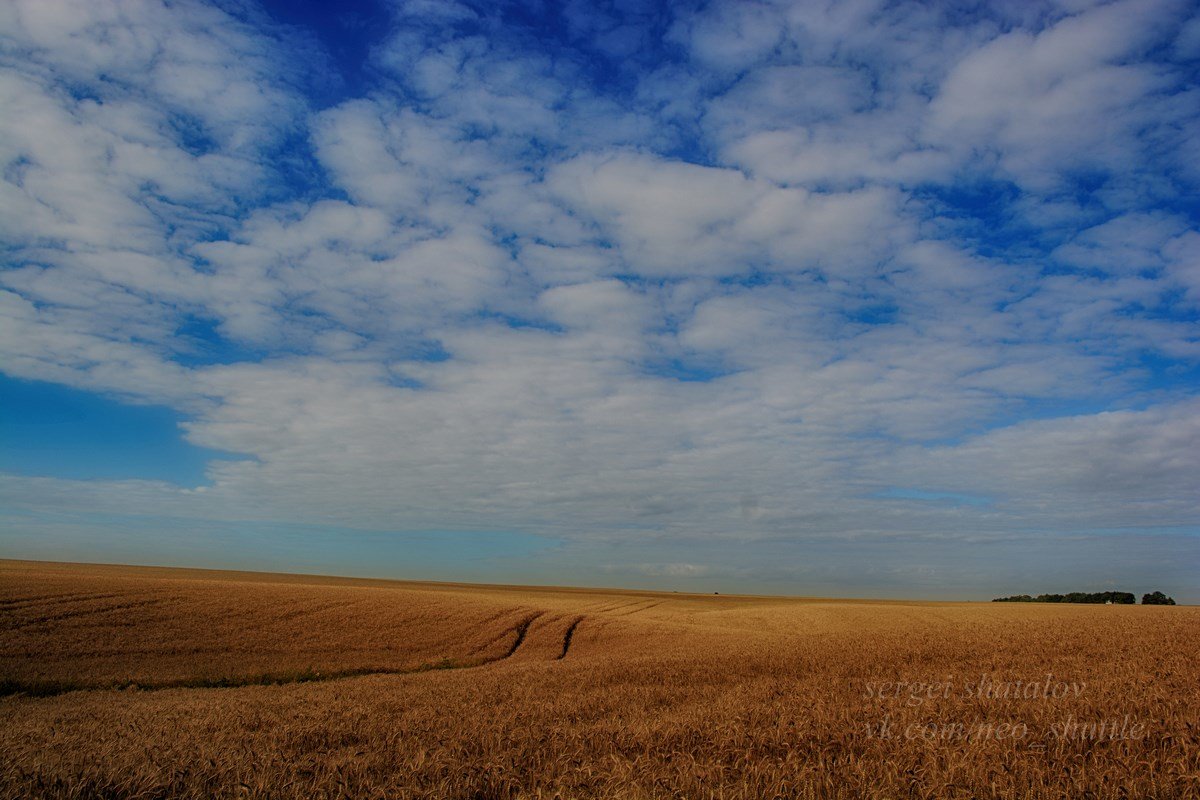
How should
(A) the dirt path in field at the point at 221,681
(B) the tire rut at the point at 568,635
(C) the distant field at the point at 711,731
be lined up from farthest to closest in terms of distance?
(B) the tire rut at the point at 568,635 < (A) the dirt path in field at the point at 221,681 < (C) the distant field at the point at 711,731

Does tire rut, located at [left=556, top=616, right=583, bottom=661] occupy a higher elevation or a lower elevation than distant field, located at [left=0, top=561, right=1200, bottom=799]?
lower

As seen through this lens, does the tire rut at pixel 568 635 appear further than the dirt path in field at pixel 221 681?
Yes

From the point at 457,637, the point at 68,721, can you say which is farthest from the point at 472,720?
the point at 457,637

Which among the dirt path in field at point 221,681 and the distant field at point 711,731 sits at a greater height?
the distant field at point 711,731

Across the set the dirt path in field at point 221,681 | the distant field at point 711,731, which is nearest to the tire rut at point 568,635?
the dirt path in field at point 221,681

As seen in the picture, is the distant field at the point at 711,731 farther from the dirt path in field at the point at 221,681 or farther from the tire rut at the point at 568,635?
the tire rut at the point at 568,635

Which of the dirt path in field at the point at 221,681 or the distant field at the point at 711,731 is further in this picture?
the dirt path in field at the point at 221,681

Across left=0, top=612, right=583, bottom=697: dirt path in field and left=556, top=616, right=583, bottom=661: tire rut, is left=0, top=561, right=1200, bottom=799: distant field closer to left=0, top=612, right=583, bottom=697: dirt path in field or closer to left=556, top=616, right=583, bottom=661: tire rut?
left=0, top=612, right=583, bottom=697: dirt path in field

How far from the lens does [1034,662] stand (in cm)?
1213

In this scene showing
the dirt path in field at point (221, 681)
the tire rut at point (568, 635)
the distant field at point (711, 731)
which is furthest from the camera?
the tire rut at point (568, 635)

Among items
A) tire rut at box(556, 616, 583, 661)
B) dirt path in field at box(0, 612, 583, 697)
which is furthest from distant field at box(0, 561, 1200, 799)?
tire rut at box(556, 616, 583, 661)

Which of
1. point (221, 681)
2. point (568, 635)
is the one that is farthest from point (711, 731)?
point (568, 635)

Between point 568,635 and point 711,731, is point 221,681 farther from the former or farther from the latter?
point 711,731

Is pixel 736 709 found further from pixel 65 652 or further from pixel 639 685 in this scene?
pixel 65 652
